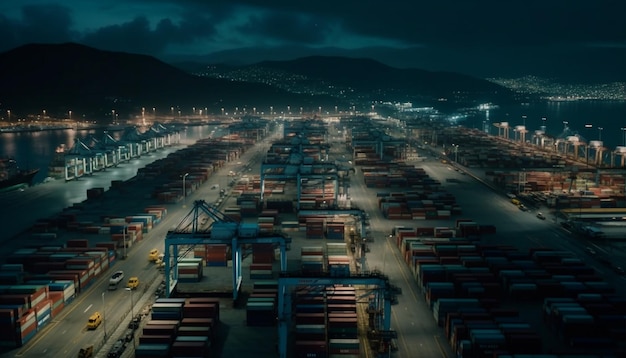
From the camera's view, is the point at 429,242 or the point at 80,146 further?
the point at 80,146

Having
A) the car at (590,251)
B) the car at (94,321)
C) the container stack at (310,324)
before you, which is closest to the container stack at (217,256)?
the container stack at (310,324)

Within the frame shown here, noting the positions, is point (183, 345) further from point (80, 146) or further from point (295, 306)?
point (80, 146)

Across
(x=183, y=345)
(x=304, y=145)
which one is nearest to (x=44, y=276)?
(x=183, y=345)

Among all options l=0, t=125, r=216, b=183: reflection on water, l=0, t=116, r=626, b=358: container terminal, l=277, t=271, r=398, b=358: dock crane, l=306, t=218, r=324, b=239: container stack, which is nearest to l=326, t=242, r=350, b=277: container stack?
l=0, t=116, r=626, b=358: container terminal

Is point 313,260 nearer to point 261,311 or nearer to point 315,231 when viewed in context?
point 315,231

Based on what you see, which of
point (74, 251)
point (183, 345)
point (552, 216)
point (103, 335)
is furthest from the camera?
point (552, 216)

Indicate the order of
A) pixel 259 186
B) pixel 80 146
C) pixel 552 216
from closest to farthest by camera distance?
pixel 552 216, pixel 259 186, pixel 80 146
